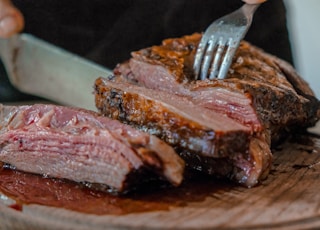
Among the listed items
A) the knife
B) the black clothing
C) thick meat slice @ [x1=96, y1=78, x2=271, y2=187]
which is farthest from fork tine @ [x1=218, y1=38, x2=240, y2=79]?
the black clothing

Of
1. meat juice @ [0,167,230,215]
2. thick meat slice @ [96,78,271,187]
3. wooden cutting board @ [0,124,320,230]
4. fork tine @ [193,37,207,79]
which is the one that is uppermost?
fork tine @ [193,37,207,79]

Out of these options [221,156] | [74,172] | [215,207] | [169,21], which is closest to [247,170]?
[221,156]

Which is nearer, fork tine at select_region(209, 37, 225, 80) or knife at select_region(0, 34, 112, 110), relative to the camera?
fork tine at select_region(209, 37, 225, 80)

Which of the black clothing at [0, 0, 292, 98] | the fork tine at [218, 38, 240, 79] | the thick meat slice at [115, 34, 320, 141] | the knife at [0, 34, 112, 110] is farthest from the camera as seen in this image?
the black clothing at [0, 0, 292, 98]

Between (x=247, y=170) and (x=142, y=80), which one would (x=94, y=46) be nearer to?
(x=142, y=80)

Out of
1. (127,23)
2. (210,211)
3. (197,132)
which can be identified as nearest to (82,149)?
(197,132)

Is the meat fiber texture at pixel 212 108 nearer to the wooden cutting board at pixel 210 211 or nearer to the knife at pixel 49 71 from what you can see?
the wooden cutting board at pixel 210 211

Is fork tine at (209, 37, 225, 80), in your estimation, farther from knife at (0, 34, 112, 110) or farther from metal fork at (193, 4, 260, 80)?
knife at (0, 34, 112, 110)

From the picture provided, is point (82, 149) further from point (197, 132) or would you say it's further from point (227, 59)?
point (227, 59)
